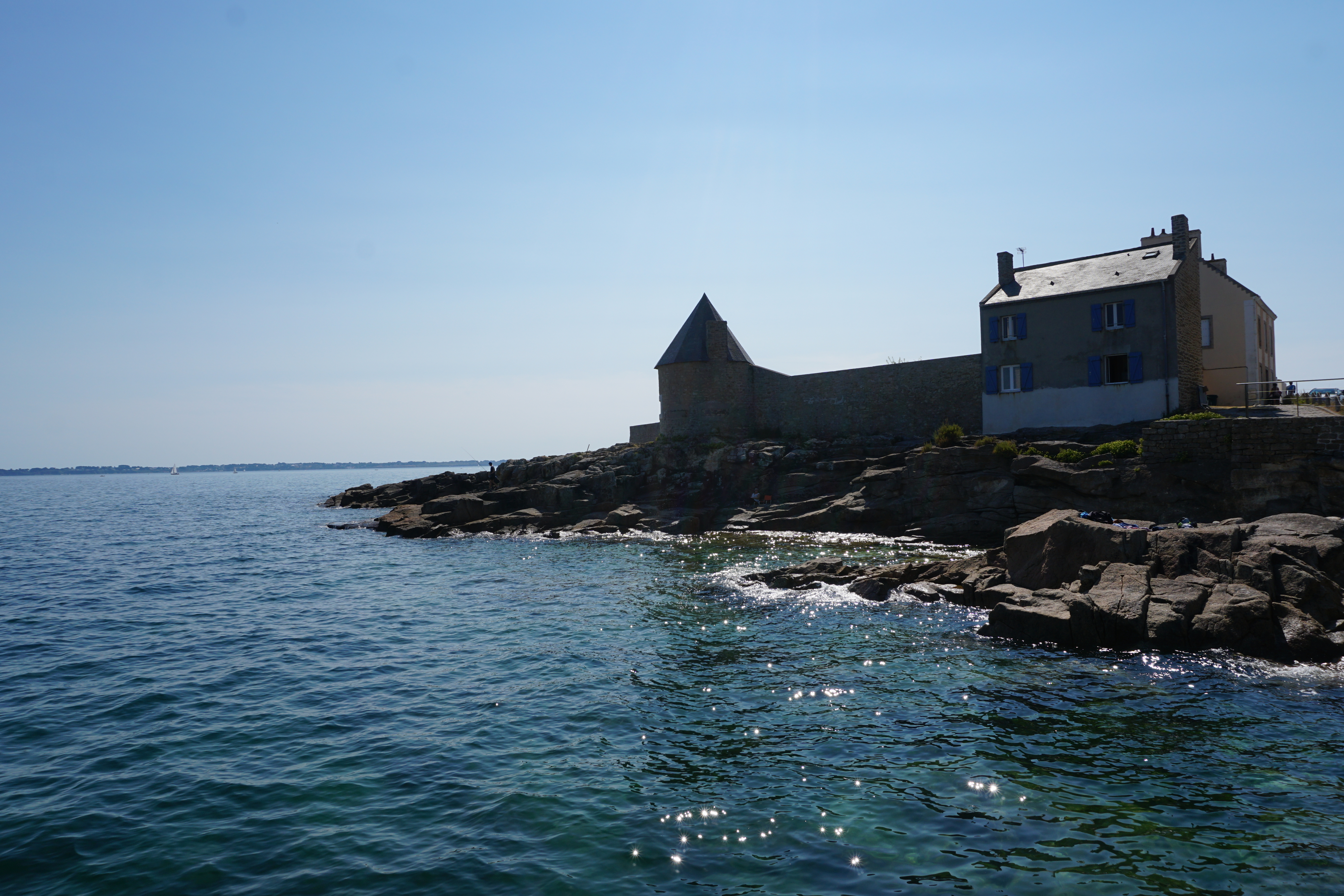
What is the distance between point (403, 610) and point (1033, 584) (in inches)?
612

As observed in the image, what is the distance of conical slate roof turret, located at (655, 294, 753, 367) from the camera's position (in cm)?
4597

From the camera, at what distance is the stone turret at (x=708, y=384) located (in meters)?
45.7

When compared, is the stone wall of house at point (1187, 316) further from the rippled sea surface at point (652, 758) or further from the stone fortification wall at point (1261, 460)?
the rippled sea surface at point (652, 758)

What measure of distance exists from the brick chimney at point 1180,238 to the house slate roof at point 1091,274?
11.1 inches

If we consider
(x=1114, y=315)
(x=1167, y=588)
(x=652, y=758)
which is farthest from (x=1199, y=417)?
(x=652, y=758)

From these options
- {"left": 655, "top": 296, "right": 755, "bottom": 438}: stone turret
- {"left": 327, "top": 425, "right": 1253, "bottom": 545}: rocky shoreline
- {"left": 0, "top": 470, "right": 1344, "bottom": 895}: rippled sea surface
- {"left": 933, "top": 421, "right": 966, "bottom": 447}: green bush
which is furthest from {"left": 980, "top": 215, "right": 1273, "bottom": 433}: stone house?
{"left": 0, "top": 470, "right": 1344, "bottom": 895}: rippled sea surface

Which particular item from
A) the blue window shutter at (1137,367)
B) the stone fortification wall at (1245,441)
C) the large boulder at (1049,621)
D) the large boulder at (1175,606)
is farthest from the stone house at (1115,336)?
the large boulder at (1049,621)

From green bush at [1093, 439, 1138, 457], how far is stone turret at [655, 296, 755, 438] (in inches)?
830

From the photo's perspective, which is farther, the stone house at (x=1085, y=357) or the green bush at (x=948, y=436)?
the green bush at (x=948, y=436)

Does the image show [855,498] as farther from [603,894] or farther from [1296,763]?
[603,894]

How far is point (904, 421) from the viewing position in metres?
39.7

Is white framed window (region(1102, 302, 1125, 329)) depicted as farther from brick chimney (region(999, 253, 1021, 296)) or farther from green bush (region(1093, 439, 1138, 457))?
green bush (region(1093, 439, 1138, 457))

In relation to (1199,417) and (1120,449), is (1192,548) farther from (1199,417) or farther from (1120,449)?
(1120,449)

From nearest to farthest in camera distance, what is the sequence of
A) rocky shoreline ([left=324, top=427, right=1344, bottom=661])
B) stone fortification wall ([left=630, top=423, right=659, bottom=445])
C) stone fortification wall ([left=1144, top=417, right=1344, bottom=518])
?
rocky shoreline ([left=324, top=427, right=1344, bottom=661]), stone fortification wall ([left=1144, top=417, right=1344, bottom=518]), stone fortification wall ([left=630, top=423, right=659, bottom=445])
